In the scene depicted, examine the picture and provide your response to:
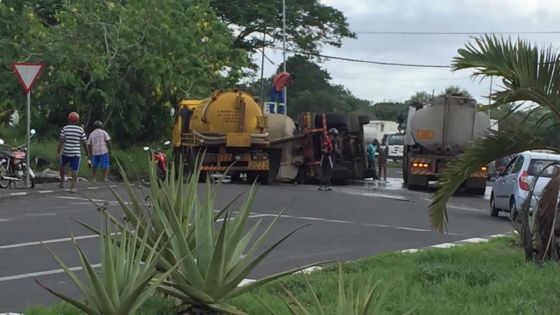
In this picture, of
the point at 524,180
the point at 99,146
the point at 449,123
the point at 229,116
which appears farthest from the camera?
the point at 449,123

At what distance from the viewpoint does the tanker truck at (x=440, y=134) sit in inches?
1053

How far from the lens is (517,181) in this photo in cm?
1830

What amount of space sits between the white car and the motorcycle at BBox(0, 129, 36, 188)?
424 inches

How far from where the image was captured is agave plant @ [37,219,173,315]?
5.05 metres

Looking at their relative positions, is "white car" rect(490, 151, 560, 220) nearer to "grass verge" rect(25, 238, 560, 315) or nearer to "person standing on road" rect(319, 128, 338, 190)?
"person standing on road" rect(319, 128, 338, 190)

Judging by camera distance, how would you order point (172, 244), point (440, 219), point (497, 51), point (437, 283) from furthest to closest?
point (440, 219), point (497, 51), point (437, 283), point (172, 244)

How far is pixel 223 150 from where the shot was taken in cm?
2464

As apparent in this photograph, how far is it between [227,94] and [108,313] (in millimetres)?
20015

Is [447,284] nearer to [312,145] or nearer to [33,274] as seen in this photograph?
[33,274]

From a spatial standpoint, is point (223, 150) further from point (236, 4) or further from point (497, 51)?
point (236, 4)

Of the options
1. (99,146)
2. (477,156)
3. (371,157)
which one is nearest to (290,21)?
(371,157)

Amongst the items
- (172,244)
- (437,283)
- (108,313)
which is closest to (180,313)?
(172,244)

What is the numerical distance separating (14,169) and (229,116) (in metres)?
6.59

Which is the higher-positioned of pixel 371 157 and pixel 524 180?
pixel 524 180
